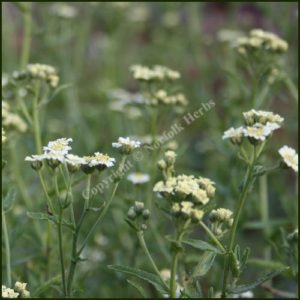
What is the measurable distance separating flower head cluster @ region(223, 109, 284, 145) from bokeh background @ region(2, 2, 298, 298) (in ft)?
2.65

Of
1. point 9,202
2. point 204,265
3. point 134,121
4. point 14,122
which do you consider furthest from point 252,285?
point 134,121

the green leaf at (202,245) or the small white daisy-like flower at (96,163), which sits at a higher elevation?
the small white daisy-like flower at (96,163)

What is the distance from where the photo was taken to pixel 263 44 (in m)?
3.65

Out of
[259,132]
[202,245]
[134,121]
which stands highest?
[134,121]

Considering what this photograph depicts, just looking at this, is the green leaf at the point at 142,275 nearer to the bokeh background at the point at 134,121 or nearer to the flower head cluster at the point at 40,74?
the bokeh background at the point at 134,121

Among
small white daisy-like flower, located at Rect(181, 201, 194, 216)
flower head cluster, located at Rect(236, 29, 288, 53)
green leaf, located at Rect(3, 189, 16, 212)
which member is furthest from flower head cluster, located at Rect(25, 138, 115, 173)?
flower head cluster, located at Rect(236, 29, 288, 53)

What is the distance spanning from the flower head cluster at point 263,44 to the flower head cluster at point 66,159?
1573 millimetres

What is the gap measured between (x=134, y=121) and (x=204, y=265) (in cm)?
275

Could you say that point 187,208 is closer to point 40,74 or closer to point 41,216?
point 41,216

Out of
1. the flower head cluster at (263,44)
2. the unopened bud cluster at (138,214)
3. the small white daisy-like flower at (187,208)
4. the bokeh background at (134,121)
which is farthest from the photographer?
the bokeh background at (134,121)

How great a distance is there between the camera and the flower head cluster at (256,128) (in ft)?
7.69

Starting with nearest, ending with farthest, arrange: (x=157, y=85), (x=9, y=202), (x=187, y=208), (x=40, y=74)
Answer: (x=187, y=208), (x=9, y=202), (x=40, y=74), (x=157, y=85)

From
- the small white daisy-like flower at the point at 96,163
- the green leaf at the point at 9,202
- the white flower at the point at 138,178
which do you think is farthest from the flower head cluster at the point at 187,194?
the white flower at the point at 138,178

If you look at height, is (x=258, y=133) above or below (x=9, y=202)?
above
